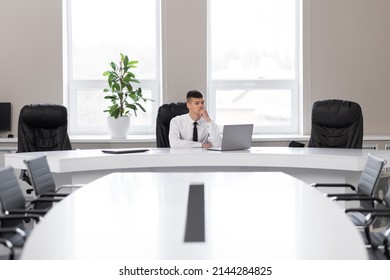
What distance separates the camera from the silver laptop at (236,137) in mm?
5555

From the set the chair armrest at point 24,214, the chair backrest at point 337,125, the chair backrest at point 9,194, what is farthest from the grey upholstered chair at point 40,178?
the chair backrest at point 337,125

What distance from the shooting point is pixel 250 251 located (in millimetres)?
2215

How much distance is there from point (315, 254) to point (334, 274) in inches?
4.4

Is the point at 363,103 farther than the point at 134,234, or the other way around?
the point at 363,103

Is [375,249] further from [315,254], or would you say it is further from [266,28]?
[266,28]

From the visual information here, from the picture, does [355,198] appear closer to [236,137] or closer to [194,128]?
[236,137]

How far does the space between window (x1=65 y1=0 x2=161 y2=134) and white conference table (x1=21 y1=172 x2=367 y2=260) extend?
4.51 m

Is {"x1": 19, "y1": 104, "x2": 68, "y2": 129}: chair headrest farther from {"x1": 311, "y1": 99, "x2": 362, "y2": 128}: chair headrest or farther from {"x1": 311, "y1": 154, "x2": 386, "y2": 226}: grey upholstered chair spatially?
{"x1": 311, "y1": 154, "x2": 386, "y2": 226}: grey upholstered chair

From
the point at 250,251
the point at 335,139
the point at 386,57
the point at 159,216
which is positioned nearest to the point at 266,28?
the point at 386,57

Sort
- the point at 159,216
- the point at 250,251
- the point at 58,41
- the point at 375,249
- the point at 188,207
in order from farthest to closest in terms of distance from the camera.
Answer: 1. the point at 58,41
2. the point at 375,249
3. the point at 188,207
4. the point at 159,216
5. the point at 250,251

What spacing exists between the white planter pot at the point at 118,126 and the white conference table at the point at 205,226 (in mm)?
3894

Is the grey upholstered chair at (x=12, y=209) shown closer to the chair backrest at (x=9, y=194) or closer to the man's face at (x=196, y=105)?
the chair backrest at (x=9, y=194)

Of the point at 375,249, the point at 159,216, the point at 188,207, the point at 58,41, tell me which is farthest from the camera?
the point at 58,41

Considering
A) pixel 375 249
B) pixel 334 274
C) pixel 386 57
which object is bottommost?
pixel 375 249
